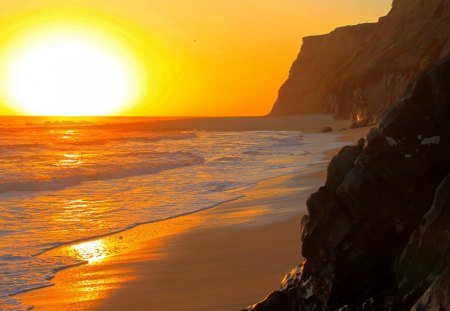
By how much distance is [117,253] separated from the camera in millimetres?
8148

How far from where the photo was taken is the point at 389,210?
3.79 m

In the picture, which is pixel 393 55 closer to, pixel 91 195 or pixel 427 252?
pixel 91 195

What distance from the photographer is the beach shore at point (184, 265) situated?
19.0ft

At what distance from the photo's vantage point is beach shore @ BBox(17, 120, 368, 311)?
579 centimetres

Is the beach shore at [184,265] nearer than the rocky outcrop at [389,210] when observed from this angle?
No

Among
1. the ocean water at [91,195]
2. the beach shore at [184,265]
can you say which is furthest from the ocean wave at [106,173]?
the beach shore at [184,265]

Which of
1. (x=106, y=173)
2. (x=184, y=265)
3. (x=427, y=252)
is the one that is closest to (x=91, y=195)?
(x=106, y=173)

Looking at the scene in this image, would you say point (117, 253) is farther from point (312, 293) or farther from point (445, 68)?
point (445, 68)

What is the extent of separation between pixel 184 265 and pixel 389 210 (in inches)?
152

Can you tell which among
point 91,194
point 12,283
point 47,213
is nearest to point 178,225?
point 47,213

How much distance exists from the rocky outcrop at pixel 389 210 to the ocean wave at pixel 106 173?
1335 cm

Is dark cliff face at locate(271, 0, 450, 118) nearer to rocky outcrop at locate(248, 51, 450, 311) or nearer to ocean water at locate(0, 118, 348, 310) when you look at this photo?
ocean water at locate(0, 118, 348, 310)

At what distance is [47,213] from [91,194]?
10.7ft

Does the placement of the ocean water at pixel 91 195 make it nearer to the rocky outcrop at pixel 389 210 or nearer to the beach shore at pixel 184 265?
the beach shore at pixel 184 265
